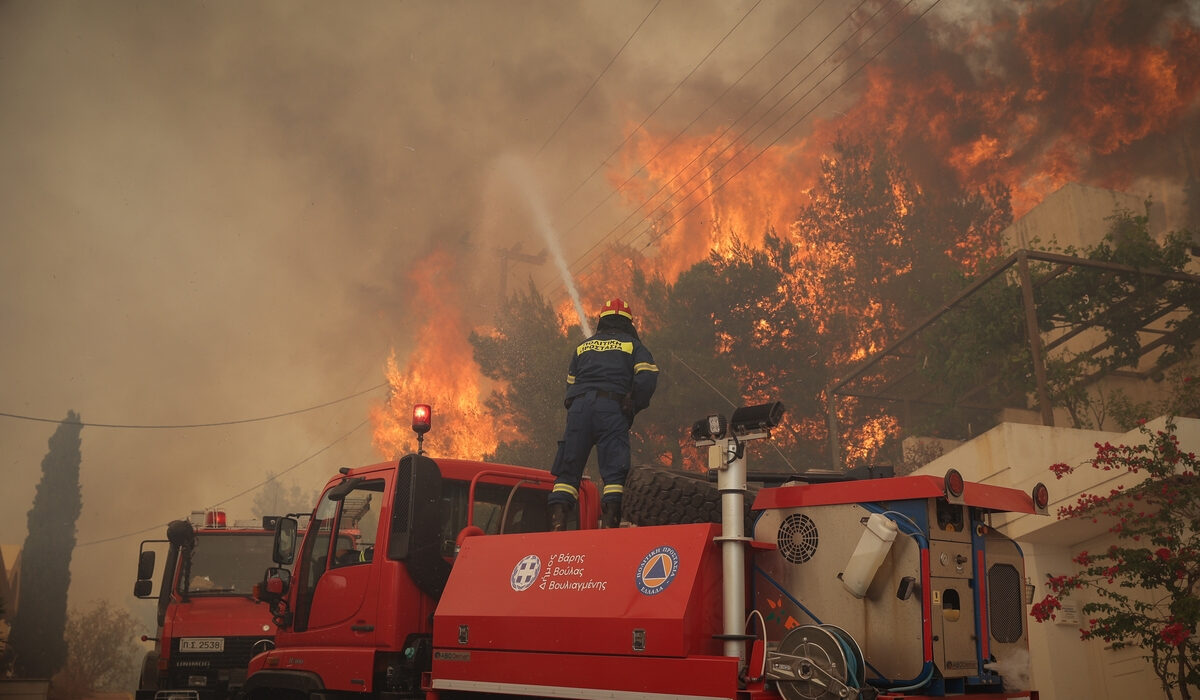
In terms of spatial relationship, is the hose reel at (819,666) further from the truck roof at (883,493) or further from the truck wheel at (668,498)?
the truck wheel at (668,498)

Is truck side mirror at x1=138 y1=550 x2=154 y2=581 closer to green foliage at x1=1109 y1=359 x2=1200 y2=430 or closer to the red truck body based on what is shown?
the red truck body

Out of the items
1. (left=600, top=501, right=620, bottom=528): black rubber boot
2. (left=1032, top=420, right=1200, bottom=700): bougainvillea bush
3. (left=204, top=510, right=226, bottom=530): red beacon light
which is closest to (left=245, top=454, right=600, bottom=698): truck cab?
(left=600, top=501, right=620, bottom=528): black rubber boot

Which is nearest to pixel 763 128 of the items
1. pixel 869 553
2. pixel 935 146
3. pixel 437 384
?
pixel 935 146

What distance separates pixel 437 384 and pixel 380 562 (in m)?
36.3

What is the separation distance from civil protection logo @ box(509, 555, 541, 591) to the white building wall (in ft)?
29.6

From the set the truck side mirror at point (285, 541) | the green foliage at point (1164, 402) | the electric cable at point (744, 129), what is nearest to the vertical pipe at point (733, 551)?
the truck side mirror at point (285, 541)

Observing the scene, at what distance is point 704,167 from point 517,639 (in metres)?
36.3

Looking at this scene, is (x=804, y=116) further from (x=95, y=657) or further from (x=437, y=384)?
(x=95, y=657)

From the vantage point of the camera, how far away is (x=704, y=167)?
39.9 meters

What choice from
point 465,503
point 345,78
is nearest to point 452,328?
point 345,78

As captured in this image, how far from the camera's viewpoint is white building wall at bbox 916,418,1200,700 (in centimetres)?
1236

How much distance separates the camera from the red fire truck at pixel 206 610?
36.5ft

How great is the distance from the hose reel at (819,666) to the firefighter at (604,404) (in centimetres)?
208

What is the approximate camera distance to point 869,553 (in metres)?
4.21
